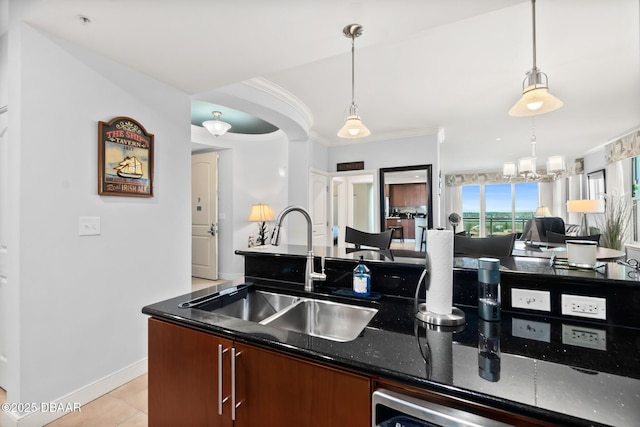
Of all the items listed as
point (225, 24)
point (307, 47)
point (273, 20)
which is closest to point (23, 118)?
point (225, 24)

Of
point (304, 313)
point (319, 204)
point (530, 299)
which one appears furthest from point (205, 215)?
point (530, 299)

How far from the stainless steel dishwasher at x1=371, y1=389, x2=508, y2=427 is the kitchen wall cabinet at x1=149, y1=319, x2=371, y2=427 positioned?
0.10ft

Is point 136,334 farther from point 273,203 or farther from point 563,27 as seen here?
point 563,27

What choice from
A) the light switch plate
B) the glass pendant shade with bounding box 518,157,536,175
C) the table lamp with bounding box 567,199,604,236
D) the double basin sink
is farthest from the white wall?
the table lamp with bounding box 567,199,604,236

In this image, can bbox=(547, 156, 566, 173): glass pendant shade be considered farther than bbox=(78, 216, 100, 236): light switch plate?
Yes

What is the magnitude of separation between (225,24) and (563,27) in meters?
2.35

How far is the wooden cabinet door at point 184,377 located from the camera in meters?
0.96

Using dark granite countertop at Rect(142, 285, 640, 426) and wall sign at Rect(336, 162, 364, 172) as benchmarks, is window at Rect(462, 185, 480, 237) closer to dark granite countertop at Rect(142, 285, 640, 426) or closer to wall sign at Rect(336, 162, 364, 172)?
wall sign at Rect(336, 162, 364, 172)

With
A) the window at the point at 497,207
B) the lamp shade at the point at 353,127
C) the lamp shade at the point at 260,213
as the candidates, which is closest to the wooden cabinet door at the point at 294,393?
the lamp shade at the point at 353,127

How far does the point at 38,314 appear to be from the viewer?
1.61 metres

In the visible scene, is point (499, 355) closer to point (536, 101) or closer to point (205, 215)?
point (536, 101)

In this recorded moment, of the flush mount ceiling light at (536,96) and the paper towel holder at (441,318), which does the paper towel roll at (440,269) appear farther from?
the flush mount ceiling light at (536,96)

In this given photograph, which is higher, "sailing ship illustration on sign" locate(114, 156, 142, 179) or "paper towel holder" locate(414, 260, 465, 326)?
"sailing ship illustration on sign" locate(114, 156, 142, 179)

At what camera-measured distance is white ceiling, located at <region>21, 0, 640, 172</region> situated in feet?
4.83
